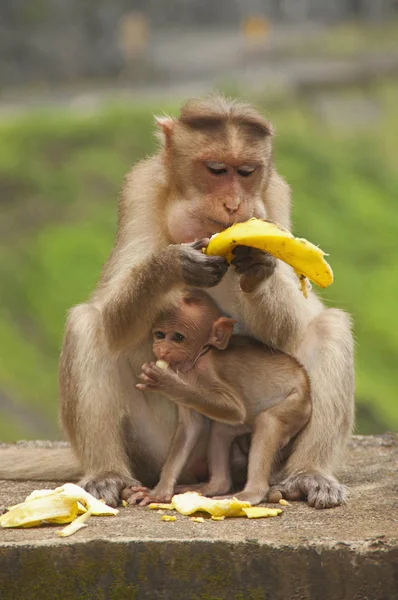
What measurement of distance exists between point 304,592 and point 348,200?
1616 centimetres

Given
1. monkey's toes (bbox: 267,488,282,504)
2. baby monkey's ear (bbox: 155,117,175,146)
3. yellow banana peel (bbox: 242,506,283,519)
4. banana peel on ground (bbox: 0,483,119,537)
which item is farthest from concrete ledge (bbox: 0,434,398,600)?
baby monkey's ear (bbox: 155,117,175,146)

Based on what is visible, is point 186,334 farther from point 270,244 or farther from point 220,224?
point 270,244

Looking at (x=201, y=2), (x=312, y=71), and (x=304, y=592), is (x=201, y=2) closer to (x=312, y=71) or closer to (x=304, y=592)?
(x=312, y=71)

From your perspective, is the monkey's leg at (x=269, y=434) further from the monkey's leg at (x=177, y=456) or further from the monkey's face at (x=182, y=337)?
→ the monkey's face at (x=182, y=337)

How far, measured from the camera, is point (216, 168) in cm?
622

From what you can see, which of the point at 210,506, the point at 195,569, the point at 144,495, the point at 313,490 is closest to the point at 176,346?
the point at 144,495

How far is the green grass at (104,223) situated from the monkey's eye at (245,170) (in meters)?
8.31

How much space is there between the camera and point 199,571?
538 centimetres

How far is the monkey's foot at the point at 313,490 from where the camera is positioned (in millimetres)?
6246

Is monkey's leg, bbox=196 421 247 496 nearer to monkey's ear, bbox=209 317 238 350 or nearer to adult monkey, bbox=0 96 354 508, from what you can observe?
adult monkey, bbox=0 96 354 508

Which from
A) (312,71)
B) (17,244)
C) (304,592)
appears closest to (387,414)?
(17,244)

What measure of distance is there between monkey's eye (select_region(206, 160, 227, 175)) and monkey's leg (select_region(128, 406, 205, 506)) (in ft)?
4.10

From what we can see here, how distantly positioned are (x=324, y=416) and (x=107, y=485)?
1.19 meters

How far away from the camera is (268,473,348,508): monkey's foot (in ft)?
20.5
